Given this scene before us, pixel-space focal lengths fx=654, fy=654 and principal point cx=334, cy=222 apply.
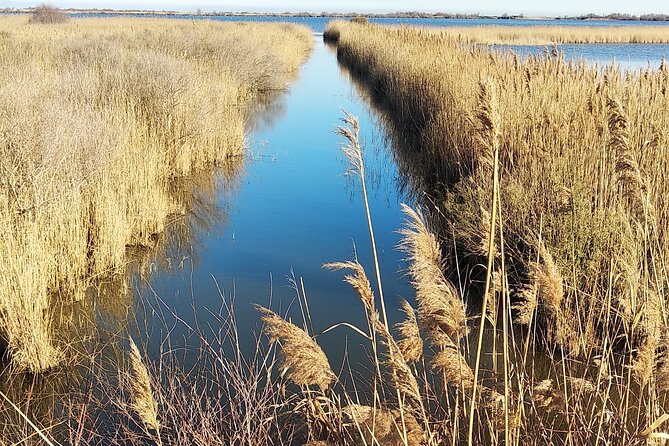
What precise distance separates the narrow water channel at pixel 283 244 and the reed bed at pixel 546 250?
0.67 m

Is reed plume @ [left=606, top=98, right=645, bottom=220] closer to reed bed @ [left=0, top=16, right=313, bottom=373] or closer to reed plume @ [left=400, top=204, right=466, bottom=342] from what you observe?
reed plume @ [left=400, top=204, right=466, bottom=342]

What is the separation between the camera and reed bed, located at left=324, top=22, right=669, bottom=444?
193 cm

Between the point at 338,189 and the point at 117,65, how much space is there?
3.86 meters

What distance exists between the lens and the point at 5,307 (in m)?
4.11

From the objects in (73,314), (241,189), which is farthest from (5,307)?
(241,189)

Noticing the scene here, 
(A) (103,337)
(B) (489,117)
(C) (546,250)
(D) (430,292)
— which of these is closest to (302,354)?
(D) (430,292)

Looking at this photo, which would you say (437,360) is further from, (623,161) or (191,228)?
(191,228)

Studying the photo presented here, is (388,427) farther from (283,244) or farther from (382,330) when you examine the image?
(283,244)

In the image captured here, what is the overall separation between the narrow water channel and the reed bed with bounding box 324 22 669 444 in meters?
0.67

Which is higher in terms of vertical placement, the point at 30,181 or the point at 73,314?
the point at 30,181

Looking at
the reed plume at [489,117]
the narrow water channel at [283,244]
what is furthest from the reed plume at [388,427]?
the narrow water channel at [283,244]

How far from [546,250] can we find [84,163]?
4.82 metres

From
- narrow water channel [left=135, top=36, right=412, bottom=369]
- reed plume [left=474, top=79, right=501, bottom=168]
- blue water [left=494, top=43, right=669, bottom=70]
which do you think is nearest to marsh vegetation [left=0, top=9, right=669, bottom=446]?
reed plume [left=474, top=79, right=501, bottom=168]

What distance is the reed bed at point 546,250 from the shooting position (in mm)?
1931
